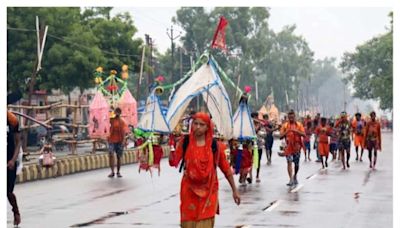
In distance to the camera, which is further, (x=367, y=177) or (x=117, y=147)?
(x=117, y=147)

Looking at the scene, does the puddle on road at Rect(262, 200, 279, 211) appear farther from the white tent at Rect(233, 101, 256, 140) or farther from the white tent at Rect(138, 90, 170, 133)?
the white tent at Rect(233, 101, 256, 140)

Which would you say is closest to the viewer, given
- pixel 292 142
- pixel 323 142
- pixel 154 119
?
pixel 154 119

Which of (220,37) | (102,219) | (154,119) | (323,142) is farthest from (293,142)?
(323,142)

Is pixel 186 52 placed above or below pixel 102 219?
above

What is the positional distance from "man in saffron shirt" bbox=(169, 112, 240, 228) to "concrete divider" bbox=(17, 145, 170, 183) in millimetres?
13123

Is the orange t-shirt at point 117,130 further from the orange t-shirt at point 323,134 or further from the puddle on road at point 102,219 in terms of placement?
the puddle on road at point 102,219

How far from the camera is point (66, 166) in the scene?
84.3 ft

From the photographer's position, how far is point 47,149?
77.7 feet

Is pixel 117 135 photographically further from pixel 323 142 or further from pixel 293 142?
pixel 323 142

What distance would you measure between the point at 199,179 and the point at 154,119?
17.0ft

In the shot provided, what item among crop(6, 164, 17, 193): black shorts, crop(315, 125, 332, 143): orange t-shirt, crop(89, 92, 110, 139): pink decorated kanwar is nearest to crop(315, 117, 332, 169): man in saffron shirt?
crop(315, 125, 332, 143): orange t-shirt

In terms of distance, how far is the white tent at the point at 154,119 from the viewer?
1420 cm

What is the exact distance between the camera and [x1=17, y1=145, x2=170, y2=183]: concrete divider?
22981 mm
